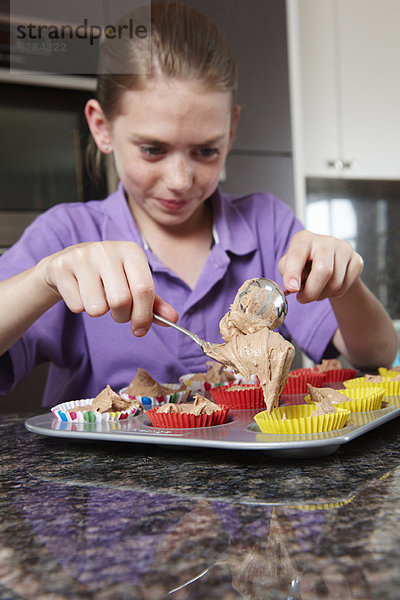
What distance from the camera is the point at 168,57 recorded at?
4.03 ft

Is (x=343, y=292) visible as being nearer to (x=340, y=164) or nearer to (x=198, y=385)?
(x=198, y=385)

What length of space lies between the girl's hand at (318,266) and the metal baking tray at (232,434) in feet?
0.69

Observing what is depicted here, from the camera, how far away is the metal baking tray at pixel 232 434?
55cm

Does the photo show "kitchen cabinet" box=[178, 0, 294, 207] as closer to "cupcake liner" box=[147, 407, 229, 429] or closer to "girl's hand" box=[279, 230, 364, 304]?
"girl's hand" box=[279, 230, 364, 304]

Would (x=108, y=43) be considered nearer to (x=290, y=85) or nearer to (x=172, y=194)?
(x=172, y=194)

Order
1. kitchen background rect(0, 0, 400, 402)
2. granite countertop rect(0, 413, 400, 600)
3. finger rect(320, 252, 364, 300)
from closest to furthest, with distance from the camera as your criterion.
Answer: granite countertop rect(0, 413, 400, 600)
finger rect(320, 252, 364, 300)
kitchen background rect(0, 0, 400, 402)

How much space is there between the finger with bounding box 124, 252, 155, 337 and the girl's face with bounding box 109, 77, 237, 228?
1.56 ft

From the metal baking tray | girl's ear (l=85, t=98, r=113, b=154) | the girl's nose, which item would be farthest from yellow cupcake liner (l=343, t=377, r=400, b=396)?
girl's ear (l=85, t=98, r=113, b=154)

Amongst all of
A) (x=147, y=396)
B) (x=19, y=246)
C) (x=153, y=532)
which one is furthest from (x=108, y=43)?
(x=153, y=532)

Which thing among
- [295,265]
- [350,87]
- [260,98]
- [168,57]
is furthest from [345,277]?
[350,87]

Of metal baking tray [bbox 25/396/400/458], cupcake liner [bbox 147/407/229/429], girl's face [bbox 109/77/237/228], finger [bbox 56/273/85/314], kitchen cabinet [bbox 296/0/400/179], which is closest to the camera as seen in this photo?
metal baking tray [bbox 25/396/400/458]

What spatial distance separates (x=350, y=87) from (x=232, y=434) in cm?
237

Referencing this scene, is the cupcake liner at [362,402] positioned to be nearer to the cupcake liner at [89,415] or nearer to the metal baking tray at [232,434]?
the metal baking tray at [232,434]

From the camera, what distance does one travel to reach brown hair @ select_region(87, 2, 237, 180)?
1.23 meters
